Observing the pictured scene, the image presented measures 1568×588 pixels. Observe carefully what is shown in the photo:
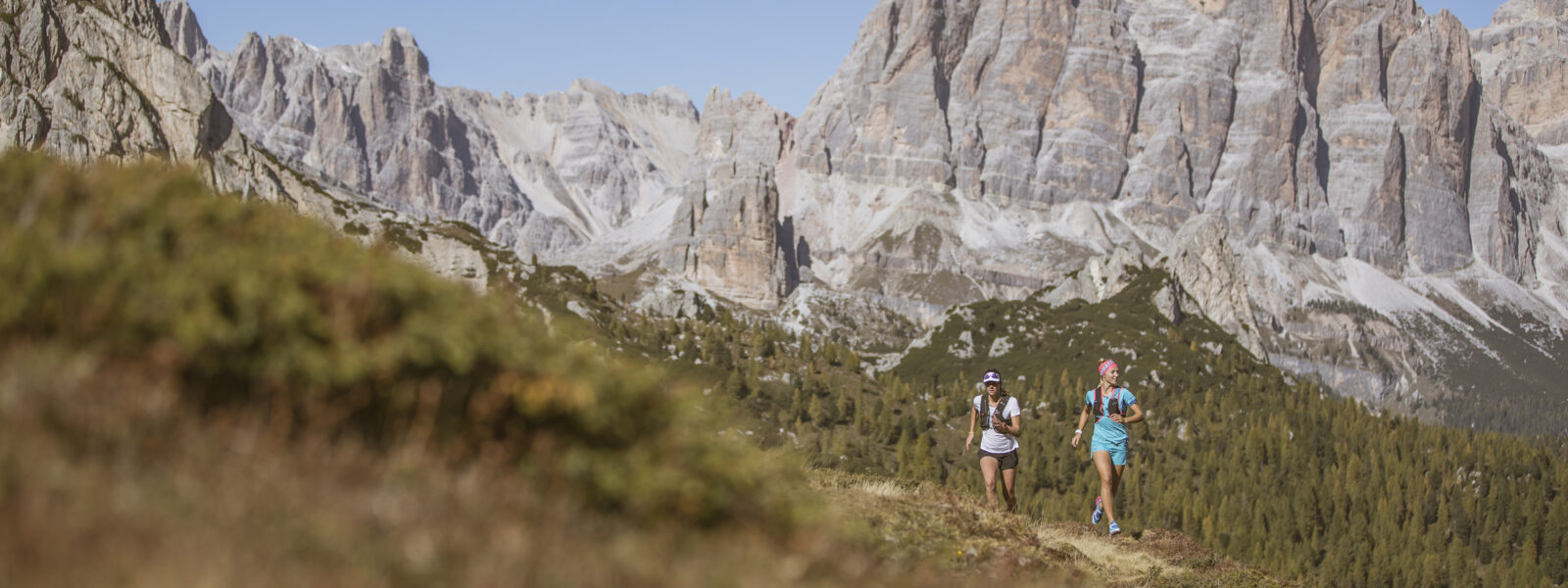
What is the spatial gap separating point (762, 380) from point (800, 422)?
10.3m

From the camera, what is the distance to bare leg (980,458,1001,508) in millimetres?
18094

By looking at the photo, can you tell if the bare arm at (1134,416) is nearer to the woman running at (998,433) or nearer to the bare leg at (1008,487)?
the woman running at (998,433)

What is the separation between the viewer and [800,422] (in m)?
70.9

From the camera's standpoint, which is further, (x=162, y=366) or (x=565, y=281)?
(x=565, y=281)

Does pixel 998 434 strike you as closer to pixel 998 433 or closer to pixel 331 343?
pixel 998 433

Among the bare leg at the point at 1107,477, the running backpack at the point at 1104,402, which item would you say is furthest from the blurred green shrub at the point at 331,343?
the running backpack at the point at 1104,402

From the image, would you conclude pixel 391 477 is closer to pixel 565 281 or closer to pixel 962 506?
pixel 962 506

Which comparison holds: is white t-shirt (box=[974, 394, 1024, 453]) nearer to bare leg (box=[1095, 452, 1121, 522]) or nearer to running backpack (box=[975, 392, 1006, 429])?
running backpack (box=[975, 392, 1006, 429])

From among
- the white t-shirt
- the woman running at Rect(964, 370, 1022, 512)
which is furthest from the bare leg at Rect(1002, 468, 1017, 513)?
the white t-shirt

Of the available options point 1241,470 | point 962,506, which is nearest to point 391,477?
point 962,506

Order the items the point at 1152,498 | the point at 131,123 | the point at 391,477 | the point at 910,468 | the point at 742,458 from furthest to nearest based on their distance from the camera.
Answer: the point at 1152,498 → the point at 131,123 → the point at 910,468 → the point at 742,458 → the point at 391,477

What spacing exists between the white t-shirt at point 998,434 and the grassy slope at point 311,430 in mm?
11144

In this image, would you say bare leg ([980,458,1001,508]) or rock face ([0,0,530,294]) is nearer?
bare leg ([980,458,1001,508])

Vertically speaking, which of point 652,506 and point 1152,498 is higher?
point 652,506
